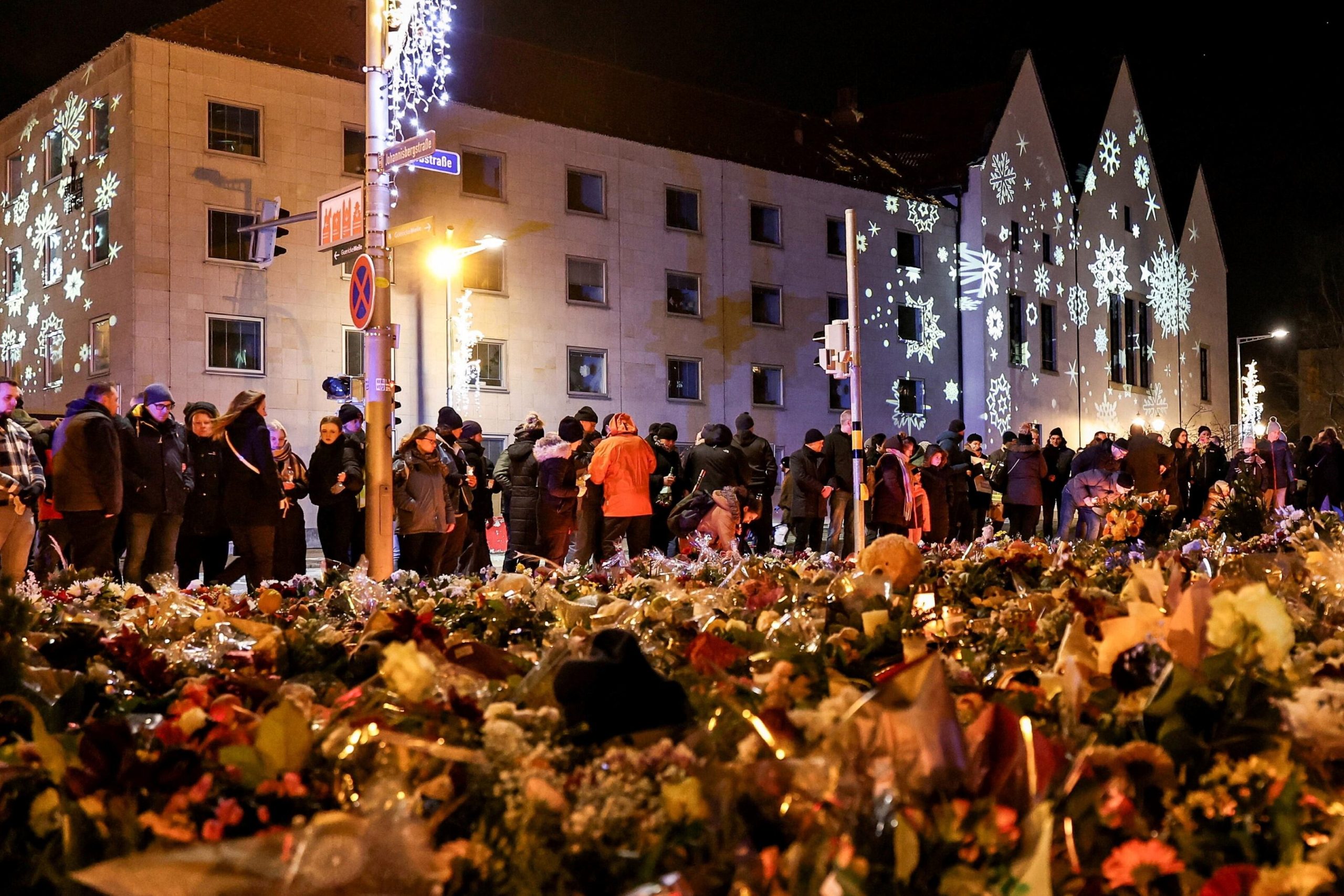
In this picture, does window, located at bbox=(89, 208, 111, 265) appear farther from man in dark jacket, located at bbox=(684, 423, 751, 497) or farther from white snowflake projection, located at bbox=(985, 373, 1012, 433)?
white snowflake projection, located at bbox=(985, 373, 1012, 433)

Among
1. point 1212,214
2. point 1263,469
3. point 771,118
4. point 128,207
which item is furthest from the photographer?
point 1212,214

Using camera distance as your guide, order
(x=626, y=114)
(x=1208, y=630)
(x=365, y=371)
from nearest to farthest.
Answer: (x=1208, y=630) < (x=365, y=371) < (x=626, y=114)

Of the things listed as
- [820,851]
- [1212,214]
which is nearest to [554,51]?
[1212,214]

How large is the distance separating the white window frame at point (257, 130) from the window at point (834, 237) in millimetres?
15502

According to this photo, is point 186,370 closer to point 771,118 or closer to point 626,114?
point 626,114

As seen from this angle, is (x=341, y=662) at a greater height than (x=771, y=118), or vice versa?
(x=771, y=118)

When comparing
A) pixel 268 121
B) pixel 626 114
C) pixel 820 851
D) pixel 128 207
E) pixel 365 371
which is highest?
pixel 626 114

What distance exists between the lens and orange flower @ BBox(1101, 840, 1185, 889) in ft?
4.45

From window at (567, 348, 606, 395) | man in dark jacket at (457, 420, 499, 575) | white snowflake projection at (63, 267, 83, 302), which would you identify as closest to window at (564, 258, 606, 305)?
window at (567, 348, 606, 395)

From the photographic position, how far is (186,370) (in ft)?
77.8

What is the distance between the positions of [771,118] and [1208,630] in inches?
1457

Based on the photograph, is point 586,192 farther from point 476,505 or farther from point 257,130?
point 476,505

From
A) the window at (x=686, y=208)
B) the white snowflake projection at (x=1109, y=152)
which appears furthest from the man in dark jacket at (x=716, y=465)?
the white snowflake projection at (x=1109, y=152)

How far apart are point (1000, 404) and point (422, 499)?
3039 centimetres
